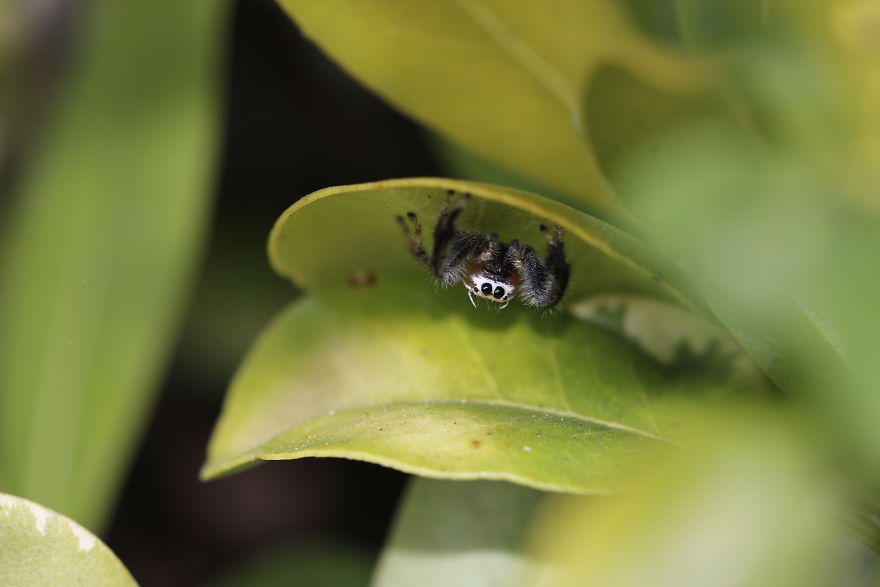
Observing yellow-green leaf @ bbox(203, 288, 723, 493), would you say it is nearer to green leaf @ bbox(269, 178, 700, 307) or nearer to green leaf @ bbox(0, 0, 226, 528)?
green leaf @ bbox(269, 178, 700, 307)

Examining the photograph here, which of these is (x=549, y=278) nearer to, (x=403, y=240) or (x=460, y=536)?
(x=403, y=240)

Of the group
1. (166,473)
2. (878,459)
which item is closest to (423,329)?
(878,459)

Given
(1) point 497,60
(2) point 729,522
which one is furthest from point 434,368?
(2) point 729,522

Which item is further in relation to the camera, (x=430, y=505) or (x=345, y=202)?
(x=430, y=505)

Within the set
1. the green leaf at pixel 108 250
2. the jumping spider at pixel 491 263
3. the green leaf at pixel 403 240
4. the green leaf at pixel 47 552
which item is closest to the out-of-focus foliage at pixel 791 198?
the green leaf at pixel 403 240

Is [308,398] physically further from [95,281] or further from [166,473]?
[166,473]
